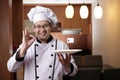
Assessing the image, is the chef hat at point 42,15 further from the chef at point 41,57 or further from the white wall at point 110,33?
the white wall at point 110,33

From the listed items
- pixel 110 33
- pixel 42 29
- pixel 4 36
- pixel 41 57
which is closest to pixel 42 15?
pixel 42 29

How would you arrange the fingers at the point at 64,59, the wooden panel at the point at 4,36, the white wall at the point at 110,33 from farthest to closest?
the white wall at the point at 110,33 → the wooden panel at the point at 4,36 → the fingers at the point at 64,59

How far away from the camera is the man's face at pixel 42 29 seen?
1283mm

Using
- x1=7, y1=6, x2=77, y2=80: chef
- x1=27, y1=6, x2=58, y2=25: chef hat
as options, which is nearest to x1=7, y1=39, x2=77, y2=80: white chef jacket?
x1=7, y1=6, x2=77, y2=80: chef

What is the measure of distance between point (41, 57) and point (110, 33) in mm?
3314

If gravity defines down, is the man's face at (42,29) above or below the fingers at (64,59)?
above

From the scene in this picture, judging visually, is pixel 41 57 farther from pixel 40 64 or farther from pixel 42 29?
pixel 42 29

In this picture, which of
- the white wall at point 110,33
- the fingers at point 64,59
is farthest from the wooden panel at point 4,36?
the white wall at point 110,33

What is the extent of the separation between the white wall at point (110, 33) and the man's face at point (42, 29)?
9.06 ft

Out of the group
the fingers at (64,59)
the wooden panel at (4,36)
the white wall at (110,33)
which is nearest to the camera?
the fingers at (64,59)

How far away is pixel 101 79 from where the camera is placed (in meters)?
3.12

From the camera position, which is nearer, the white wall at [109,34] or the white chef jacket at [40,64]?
the white chef jacket at [40,64]

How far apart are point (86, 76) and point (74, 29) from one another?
398cm

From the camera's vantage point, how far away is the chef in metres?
1.30
